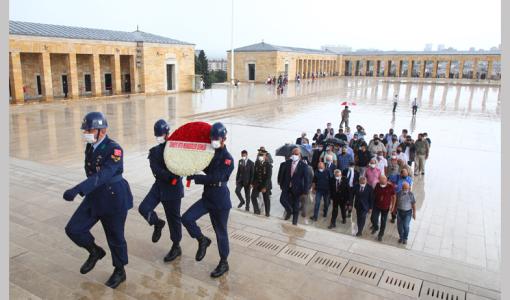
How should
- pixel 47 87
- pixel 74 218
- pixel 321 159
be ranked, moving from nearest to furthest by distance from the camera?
pixel 74 218
pixel 321 159
pixel 47 87

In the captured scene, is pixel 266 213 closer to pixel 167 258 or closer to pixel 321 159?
pixel 321 159

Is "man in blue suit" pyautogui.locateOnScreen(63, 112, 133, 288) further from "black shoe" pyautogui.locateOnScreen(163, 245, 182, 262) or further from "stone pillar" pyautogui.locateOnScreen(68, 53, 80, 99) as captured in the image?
"stone pillar" pyautogui.locateOnScreen(68, 53, 80, 99)

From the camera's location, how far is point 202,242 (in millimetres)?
4547

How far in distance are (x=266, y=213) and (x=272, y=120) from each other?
12.3 metres

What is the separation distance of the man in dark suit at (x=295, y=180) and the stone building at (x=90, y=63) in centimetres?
2105

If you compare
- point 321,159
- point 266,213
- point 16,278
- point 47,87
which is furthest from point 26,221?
point 47,87

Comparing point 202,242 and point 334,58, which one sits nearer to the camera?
point 202,242

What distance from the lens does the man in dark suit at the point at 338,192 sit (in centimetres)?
732

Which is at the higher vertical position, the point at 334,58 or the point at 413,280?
the point at 334,58

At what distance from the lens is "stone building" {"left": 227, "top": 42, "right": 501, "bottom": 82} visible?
45.9 metres

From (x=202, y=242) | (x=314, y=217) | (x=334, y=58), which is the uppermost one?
(x=334, y=58)

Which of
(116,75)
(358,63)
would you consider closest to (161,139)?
(116,75)

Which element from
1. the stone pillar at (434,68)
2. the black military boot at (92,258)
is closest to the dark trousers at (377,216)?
the black military boot at (92,258)

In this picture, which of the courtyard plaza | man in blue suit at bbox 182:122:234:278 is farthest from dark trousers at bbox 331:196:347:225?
man in blue suit at bbox 182:122:234:278
